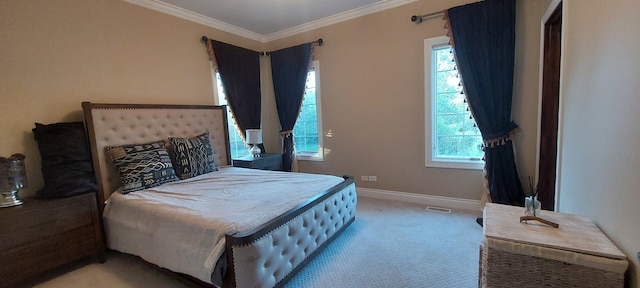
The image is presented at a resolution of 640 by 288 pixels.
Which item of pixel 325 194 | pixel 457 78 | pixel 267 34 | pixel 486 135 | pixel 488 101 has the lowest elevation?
pixel 325 194

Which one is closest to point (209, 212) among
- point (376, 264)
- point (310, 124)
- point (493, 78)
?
point (376, 264)

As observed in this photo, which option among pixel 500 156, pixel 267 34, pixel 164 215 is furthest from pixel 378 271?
pixel 267 34

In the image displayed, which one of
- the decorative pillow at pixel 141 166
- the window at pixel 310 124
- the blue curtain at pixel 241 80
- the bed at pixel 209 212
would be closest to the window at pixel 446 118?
the bed at pixel 209 212

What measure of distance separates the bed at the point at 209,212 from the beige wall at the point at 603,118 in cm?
165

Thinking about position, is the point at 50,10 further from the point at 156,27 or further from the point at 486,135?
the point at 486,135

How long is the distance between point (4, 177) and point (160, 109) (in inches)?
54.3

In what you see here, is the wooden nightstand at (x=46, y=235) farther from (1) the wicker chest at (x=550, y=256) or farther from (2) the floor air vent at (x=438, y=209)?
(2) the floor air vent at (x=438, y=209)

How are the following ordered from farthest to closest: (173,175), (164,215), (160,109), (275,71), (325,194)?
(275,71)
(160,109)
(173,175)
(325,194)
(164,215)

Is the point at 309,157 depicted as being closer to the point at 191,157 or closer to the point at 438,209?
the point at 191,157

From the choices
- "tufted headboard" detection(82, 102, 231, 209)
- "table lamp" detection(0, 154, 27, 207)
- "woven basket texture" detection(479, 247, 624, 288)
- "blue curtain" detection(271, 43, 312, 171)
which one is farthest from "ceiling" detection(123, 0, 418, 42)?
"woven basket texture" detection(479, 247, 624, 288)

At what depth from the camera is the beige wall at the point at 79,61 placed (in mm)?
2252

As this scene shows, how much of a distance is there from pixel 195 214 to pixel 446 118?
2.95m

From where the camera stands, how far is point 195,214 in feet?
6.09

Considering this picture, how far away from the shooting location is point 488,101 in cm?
286
